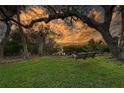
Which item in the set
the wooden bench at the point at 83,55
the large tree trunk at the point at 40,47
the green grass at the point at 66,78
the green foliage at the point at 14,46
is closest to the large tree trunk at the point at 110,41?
the green grass at the point at 66,78

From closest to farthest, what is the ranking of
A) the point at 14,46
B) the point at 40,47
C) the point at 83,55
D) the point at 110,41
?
the point at 110,41
the point at 83,55
the point at 40,47
the point at 14,46

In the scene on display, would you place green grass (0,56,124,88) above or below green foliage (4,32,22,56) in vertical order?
below

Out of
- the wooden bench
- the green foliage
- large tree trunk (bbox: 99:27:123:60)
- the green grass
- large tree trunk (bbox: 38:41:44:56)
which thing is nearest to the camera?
large tree trunk (bbox: 99:27:123:60)

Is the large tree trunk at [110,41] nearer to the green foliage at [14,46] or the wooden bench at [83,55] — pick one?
the wooden bench at [83,55]

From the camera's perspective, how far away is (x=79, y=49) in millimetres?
21094

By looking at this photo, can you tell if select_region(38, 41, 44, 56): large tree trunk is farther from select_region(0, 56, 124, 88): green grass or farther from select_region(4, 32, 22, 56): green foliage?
select_region(0, 56, 124, 88): green grass

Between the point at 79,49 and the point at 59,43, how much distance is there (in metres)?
2.23

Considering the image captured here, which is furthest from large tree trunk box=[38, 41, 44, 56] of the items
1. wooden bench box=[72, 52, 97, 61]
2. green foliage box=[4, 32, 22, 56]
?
wooden bench box=[72, 52, 97, 61]

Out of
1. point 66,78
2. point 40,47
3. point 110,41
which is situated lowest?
point 66,78

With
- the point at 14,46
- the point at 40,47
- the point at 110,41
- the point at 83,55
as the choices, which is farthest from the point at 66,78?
the point at 14,46

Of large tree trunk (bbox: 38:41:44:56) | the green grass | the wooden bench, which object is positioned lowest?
the green grass

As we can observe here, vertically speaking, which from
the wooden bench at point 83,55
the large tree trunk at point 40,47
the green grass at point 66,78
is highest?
the large tree trunk at point 40,47

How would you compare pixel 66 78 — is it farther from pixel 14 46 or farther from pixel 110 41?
pixel 14 46

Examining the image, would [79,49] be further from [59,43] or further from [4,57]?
[4,57]
